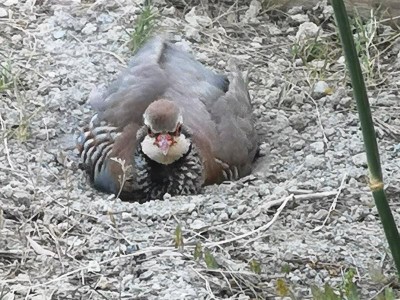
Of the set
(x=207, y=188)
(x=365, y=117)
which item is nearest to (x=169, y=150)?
(x=207, y=188)

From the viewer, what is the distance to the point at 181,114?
383 cm

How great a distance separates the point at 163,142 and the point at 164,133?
35mm

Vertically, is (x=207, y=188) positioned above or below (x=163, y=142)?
below

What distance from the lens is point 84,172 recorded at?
3957 mm

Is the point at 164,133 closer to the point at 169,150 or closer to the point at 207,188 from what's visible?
the point at 169,150

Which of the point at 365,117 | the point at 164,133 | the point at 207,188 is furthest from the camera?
the point at 207,188

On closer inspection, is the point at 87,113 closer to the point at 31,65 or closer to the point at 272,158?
the point at 31,65

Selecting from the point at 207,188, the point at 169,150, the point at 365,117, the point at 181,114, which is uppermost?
the point at 365,117

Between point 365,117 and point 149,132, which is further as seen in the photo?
point 149,132

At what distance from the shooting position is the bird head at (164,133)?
3682 mm

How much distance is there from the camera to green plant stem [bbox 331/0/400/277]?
5.32 ft

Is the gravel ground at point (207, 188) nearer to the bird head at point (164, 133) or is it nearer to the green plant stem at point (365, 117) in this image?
the bird head at point (164, 133)

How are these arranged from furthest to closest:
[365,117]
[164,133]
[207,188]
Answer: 1. [207,188]
2. [164,133]
3. [365,117]

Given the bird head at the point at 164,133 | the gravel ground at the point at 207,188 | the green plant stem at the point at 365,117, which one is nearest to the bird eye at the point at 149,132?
the bird head at the point at 164,133
